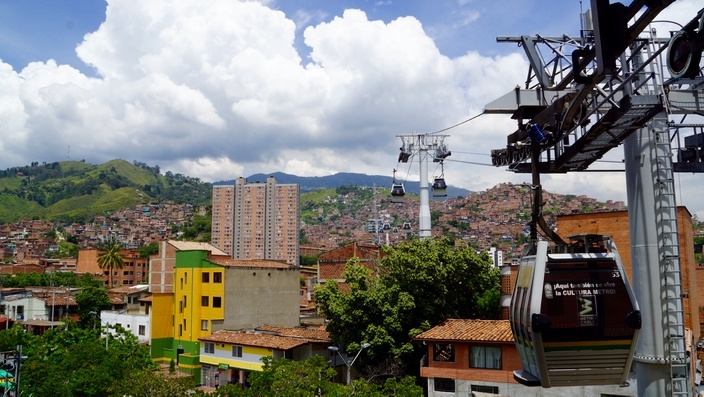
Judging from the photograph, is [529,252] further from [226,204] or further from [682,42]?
[226,204]

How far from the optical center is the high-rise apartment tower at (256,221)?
15375cm

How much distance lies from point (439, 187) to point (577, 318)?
22.1 meters

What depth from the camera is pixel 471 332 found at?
27.1 m

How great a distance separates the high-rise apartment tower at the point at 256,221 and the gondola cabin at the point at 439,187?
122561 millimetres

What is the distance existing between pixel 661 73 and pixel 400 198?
22135 millimetres

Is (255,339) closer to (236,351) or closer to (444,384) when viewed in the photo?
(236,351)

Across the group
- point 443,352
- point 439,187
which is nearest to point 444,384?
point 443,352

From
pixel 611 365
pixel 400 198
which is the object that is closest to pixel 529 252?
pixel 611 365

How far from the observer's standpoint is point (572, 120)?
9.00 meters

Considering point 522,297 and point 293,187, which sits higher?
point 293,187

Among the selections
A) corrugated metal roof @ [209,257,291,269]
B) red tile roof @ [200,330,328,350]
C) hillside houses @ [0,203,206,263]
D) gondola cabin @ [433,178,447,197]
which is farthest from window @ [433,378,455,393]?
hillside houses @ [0,203,206,263]

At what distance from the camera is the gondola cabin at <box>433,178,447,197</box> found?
3005 centimetres

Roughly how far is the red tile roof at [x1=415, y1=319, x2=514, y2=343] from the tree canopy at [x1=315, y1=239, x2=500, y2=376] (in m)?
2.71

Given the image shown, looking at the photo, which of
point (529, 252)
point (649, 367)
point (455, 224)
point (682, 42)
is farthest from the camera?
point (455, 224)
